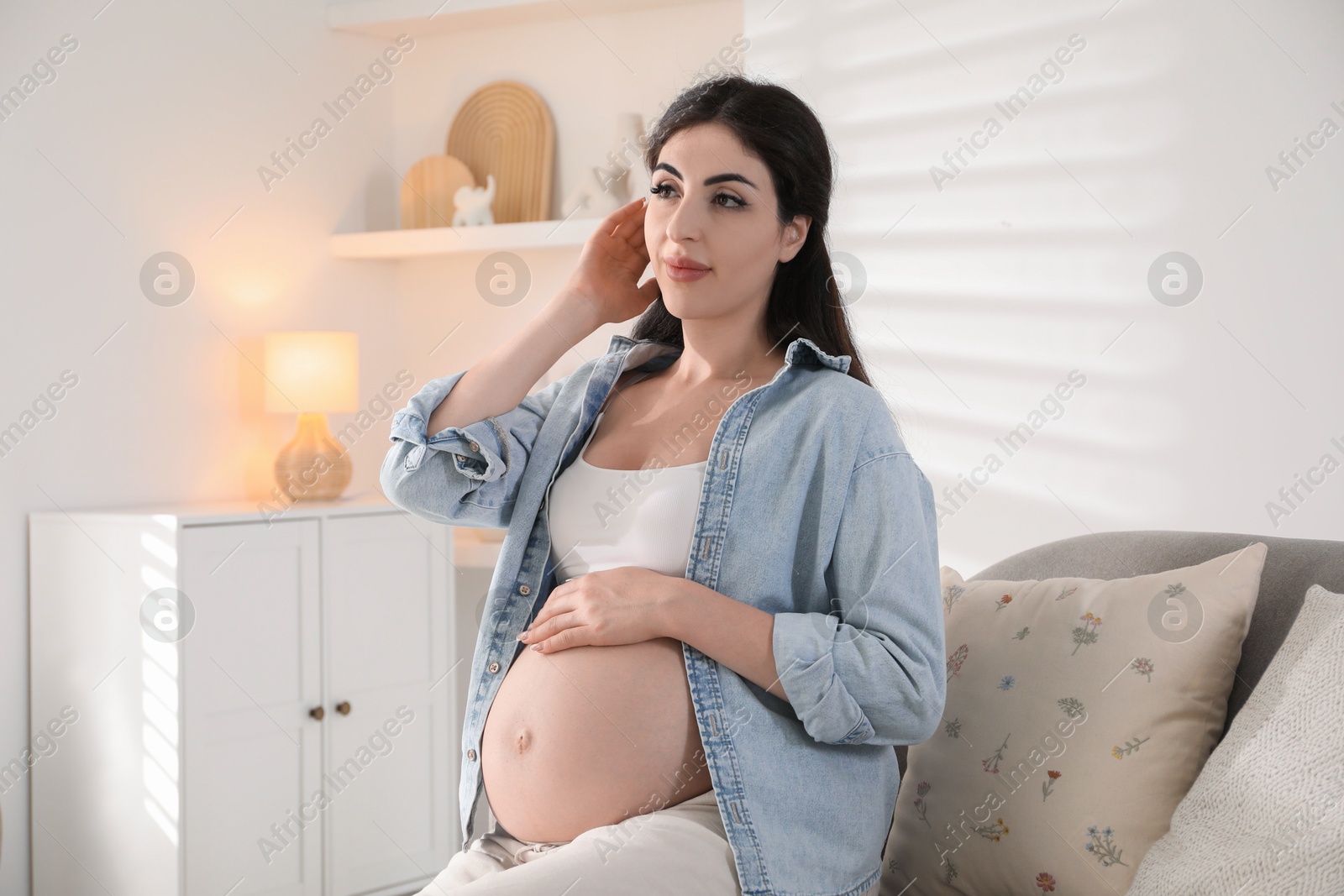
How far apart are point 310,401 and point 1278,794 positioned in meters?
2.80

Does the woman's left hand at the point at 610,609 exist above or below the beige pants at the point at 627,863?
above

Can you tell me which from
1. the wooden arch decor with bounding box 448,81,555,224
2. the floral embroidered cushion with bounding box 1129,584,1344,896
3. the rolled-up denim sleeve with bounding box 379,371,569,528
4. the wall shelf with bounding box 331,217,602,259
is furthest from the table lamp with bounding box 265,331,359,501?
the floral embroidered cushion with bounding box 1129,584,1344,896

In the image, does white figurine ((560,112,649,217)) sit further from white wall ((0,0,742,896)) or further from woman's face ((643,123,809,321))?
woman's face ((643,123,809,321))

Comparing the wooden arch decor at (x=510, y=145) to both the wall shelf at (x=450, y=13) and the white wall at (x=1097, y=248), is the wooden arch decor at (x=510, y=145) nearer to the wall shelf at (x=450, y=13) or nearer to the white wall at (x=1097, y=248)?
the wall shelf at (x=450, y=13)

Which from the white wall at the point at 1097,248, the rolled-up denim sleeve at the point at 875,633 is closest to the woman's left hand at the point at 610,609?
the rolled-up denim sleeve at the point at 875,633

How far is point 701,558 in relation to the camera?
1.31m

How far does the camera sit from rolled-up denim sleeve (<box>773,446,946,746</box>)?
3.91 ft

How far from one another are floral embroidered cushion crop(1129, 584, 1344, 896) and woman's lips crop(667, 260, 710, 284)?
0.78 m

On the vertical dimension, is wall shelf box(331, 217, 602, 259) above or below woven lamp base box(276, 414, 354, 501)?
above

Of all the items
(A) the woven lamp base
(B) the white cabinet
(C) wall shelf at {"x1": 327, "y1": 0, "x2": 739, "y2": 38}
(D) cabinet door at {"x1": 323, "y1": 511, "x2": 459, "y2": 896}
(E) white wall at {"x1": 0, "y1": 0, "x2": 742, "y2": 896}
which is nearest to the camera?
(B) the white cabinet

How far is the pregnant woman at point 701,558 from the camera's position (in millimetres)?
1205

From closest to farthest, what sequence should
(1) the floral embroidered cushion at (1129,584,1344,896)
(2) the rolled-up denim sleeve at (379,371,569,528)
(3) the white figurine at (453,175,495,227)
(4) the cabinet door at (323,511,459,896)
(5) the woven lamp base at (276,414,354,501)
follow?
(1) the floral embroidered cushion at (1129,584,1344,896) < (2) the rolled-up denim sleeve at (379,371,569,528) < (4) the cabinet door at (323,511,459,896) < (5) the woven lamp base at (276,414,354,501) < (3) the white figurine at (453,175,495,227)

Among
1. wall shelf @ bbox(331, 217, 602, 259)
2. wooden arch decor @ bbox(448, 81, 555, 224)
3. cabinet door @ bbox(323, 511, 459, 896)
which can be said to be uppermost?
wooden arch decor @ bbox(448, 81, 555, 224)

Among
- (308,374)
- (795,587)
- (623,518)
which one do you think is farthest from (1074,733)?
(308,374)
